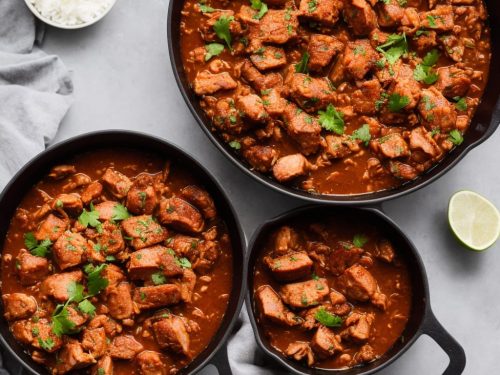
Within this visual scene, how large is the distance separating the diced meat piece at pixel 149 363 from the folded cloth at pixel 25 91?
5.39 ft

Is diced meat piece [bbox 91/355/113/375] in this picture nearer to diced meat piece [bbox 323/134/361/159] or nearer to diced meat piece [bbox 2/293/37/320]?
diced meat piece [bbox 2/293/37/320]

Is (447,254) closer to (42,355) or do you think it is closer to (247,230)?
(247,230)

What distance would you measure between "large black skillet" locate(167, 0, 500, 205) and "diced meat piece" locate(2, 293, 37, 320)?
1.67 metres

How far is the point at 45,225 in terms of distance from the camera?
5.49 m

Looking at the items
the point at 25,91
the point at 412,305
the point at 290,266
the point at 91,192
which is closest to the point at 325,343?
the point at 290,266


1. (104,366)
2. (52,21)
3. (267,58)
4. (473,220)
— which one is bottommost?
(104,366)

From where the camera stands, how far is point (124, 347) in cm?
549

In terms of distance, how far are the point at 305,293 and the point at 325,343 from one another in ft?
1.23

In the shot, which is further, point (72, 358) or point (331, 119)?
point (331, 119)

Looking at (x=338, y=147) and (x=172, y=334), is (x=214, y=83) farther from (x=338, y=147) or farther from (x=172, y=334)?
(x=172, y=334)

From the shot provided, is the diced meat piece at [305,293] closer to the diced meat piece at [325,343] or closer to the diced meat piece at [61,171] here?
the diced meat piece at [325,343]

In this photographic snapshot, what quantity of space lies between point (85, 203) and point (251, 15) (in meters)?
1.79

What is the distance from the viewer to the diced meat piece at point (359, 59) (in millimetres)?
5660

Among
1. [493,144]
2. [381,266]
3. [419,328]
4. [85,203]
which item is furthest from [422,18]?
[85,203]
